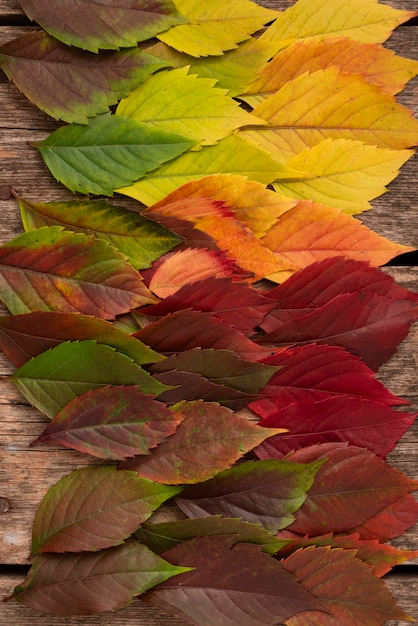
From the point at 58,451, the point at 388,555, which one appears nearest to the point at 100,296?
the point at 58,451

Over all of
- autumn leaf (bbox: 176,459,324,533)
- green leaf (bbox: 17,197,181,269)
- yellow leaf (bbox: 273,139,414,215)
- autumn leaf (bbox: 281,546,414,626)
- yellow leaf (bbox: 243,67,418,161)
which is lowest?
autumn leaf (bbox: 281,546,414,626)

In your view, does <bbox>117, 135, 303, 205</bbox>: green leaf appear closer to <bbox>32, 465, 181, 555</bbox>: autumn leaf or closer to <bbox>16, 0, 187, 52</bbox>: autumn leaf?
<bbox>16, 0, 187, 52</bbox>: autumn leaf

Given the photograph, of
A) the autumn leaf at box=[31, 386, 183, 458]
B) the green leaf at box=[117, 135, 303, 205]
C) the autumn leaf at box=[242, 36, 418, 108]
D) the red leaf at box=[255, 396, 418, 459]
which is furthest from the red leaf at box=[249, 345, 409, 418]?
the autumn leaf at box=[242, 36, 418, 108]

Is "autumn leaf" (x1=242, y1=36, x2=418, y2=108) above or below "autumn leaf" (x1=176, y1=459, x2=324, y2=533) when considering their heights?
above

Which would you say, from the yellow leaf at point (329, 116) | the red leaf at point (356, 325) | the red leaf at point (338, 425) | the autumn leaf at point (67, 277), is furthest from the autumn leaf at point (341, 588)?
the yellow leaf at point (329, 116)

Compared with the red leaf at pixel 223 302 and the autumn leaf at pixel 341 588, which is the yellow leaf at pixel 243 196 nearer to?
the red leaf at pixel 223 302

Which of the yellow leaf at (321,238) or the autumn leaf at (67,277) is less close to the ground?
the yellow leaf at (321,238)
